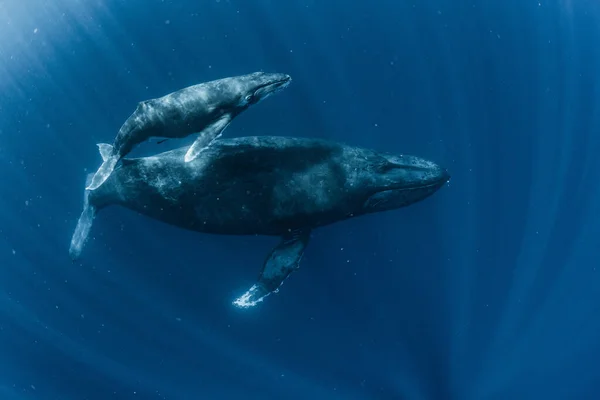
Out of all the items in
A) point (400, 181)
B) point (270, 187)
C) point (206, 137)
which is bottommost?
point (400, 181)

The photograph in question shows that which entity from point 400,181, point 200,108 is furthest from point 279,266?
point 200,108

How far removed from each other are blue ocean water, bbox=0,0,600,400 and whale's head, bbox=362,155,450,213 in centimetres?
352

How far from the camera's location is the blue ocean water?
45.7 ft

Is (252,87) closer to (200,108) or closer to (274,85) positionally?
(274,85)

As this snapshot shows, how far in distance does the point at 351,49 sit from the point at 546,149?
8.62 m

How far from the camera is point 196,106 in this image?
7941 mm

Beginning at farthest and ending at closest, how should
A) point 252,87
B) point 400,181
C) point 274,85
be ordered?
point 400,181 → point 274,85 → point 252,87

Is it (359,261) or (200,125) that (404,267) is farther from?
(200,125)

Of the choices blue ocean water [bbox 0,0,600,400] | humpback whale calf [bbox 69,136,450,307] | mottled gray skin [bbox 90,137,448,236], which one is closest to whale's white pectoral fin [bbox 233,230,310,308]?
humpback whale calf [bbox 69,136,450,307]

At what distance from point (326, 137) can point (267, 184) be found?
515 cm

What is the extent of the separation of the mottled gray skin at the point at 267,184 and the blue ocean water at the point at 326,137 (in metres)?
3.78

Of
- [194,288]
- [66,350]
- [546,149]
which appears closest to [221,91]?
[194,288]

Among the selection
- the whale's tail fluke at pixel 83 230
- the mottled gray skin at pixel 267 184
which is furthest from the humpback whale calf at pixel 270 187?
the whale's tail fluke at pixel 83 230

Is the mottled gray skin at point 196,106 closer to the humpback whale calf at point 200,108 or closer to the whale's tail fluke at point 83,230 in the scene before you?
the humpback whale calf at point 200,108
